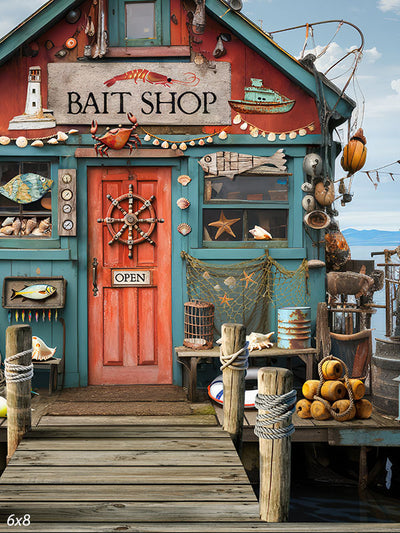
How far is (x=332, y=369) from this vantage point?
5938 mm

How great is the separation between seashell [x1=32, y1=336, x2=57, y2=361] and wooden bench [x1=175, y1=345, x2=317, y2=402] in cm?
159

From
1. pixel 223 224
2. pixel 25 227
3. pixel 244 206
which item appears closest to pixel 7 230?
pixel 25 227

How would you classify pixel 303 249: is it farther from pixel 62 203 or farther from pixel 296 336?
pixel 62 203

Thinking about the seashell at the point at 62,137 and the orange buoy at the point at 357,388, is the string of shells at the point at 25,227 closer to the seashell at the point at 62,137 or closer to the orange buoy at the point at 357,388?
the seashell at the point at 62,137

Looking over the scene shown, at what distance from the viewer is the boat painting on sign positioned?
7.22m

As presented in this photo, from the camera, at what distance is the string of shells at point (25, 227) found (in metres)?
7.26

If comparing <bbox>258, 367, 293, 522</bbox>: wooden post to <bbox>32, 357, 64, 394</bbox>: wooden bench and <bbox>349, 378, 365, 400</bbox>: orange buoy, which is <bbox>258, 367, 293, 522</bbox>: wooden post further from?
<bbox>32, 357, 64, 394</bbox>: wooden bench

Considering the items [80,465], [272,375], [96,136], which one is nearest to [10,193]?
[96,136]

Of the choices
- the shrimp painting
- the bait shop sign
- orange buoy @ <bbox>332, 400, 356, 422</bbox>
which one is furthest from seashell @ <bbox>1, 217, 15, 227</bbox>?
orange buoy @ <bbox>332, 400, 356, 422</bbox>

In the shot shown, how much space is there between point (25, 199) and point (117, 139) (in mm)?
1454

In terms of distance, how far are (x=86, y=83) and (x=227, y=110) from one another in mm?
1866

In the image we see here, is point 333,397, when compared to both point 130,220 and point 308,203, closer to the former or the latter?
point 308,203

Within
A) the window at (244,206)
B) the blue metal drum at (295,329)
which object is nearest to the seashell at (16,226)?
the window at (244,206)

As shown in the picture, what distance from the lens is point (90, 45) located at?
7141 mm
